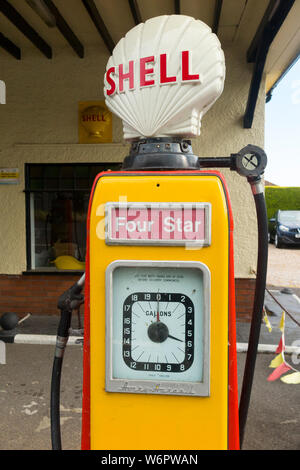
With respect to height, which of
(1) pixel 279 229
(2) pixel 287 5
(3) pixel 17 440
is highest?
(2) pixel 287 5

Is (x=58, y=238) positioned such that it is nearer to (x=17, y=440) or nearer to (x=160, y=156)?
(x=17, y=440)

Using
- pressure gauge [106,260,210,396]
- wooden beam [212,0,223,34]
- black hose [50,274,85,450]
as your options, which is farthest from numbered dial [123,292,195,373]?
wooden beam [212,0,223,34]

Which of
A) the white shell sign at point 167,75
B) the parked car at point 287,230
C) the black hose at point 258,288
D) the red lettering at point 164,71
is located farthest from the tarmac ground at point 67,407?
the parked car at point 287,230

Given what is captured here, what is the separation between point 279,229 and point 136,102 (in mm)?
14338

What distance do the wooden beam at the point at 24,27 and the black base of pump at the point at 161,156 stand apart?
3497 millimetres

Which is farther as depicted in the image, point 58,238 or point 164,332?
point 58,238

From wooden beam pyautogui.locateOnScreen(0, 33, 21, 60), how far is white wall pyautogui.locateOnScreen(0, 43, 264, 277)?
0.35ft

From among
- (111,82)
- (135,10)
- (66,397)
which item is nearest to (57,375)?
(111,82)

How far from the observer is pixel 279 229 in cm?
1485

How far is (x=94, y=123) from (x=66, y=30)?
1.10 meters

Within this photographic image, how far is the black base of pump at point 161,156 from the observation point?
1363 mm

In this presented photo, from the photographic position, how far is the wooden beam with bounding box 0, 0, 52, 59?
4.04m

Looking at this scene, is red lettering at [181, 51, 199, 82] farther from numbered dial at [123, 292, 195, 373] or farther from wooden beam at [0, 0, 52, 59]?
wooden beam at [0, 0, 52, 59]

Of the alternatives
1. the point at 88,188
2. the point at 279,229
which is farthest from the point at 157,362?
the point at 279,229
